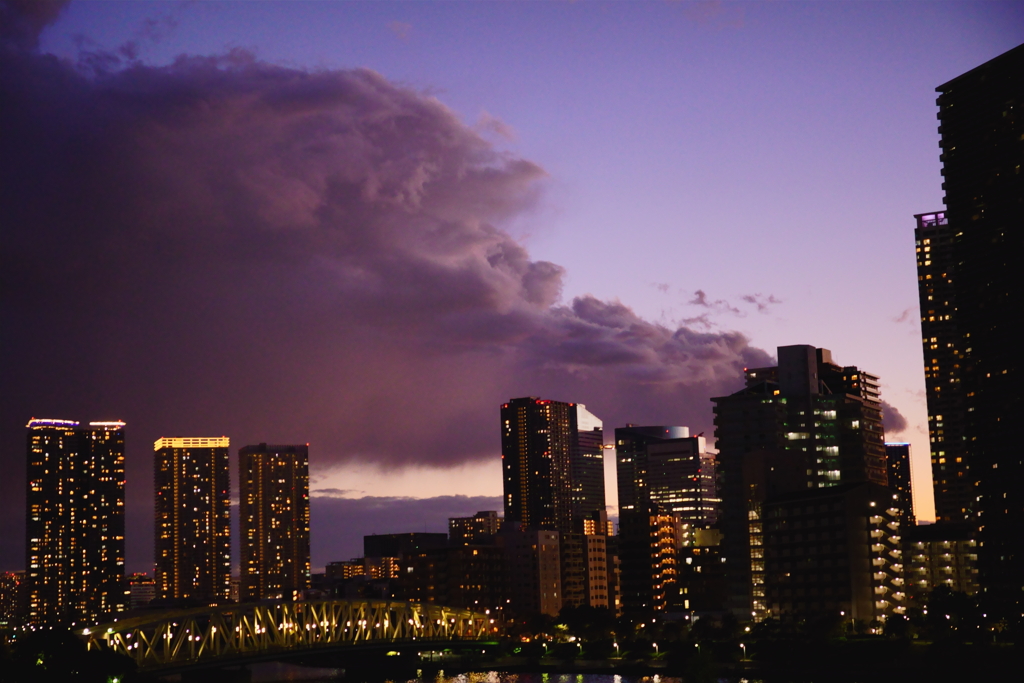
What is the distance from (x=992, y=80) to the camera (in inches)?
7598

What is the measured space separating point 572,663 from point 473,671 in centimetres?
1310

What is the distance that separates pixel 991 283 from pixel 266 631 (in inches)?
4730

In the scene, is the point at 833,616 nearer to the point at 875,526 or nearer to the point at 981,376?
the point at 875,526

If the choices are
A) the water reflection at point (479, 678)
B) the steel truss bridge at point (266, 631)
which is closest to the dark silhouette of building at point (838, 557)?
the water reflection at point (479, 678)

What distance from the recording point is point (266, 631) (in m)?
140

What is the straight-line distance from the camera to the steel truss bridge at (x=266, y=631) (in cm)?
12400

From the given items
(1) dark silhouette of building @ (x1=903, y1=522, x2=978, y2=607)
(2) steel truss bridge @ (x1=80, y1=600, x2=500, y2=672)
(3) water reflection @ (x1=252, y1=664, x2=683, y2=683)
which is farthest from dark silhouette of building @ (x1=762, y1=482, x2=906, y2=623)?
(2) steel truss bridge @ (x1=80, y1=600, x2=500, y2=672)

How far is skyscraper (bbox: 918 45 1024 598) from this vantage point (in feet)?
570

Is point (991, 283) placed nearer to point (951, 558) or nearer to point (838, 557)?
point (951, 558)

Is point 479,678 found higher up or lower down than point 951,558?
lower down

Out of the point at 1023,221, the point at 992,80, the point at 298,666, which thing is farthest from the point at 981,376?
the point at 298,666

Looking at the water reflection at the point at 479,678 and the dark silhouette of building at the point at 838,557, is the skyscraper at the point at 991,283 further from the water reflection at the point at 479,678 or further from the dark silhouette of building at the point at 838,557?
the water reflection at the point at 479,678

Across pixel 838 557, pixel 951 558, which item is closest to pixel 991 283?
pixel 951 558

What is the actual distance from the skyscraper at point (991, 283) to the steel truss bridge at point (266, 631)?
7515 centimetres
